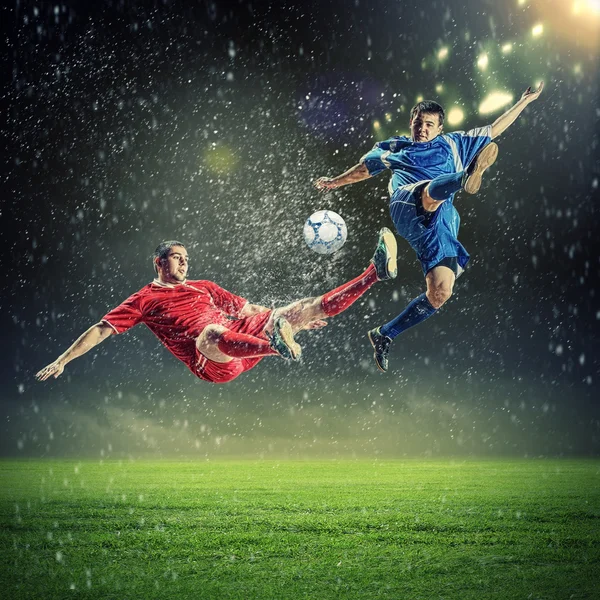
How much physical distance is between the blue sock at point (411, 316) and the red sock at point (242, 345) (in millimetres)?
1272

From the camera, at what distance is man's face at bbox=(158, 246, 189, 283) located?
7086 millimetres

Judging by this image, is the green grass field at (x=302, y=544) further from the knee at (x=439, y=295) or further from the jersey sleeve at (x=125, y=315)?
the knee at (x=439, y=295)

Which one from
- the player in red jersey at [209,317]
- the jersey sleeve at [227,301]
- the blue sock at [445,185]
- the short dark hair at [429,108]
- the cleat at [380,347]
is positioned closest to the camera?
the blue sock at [445,185]

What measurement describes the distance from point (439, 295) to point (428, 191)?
3.34 ft

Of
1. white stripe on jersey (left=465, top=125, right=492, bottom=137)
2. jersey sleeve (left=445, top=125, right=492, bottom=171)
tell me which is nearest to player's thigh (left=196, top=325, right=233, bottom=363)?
jersey sleeve (left=445, top=125, right=492, bottom=171)

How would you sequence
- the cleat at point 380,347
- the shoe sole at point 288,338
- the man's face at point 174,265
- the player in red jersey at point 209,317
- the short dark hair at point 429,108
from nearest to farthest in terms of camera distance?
1. the shoe sole at point 288,338
2. the player in red jersey at point 209,317
3. the short dark hair at point 429,108
4. the cleat at point 380,347
5. the man's face at point 174,265

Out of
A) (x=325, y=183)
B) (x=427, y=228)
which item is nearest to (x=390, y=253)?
(x=427, y=228)

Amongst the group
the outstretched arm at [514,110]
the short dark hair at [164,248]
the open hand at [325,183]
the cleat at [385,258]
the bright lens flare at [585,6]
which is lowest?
the cleat at [385,258]

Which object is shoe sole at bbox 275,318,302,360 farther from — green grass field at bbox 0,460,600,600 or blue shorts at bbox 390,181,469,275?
green grass field at bbox 0,460,600,600

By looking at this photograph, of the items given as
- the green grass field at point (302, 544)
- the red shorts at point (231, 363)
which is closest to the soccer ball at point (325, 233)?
the red shorts at point (231, 363)

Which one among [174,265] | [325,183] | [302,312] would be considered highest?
[325,183]

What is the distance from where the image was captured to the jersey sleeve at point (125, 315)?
6746 mm

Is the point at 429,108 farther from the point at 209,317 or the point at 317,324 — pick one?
the point at 209,317

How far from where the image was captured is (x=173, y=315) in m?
6.95
